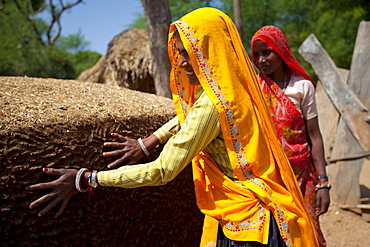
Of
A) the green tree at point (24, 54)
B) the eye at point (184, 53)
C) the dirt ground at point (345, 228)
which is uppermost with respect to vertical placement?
the green tree at point (24, 54)

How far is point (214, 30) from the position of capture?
138cm

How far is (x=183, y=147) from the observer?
50.3 inches

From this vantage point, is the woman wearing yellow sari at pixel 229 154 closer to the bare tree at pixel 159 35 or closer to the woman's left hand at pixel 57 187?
the woman's left hand at pixel 57 187

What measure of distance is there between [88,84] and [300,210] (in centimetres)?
173

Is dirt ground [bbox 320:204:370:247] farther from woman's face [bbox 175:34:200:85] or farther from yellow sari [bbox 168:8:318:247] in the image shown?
woman's face [bbox 175:34:200:85]

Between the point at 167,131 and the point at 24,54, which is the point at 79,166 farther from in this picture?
the point at 24,54

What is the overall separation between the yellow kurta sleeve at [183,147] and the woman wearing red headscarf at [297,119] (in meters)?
0.90

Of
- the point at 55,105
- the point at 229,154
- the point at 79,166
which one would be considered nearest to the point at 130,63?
the point at 55,105

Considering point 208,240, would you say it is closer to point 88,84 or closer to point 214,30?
point 214,30

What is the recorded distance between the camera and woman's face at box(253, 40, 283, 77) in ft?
6.95

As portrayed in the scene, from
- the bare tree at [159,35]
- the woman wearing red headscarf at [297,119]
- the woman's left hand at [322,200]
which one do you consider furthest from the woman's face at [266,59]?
the bare tree at [159,35]

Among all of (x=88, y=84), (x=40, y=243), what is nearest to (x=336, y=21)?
(x=88, y=84)

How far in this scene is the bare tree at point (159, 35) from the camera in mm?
4285

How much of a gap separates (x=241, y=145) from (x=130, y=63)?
5.87m
